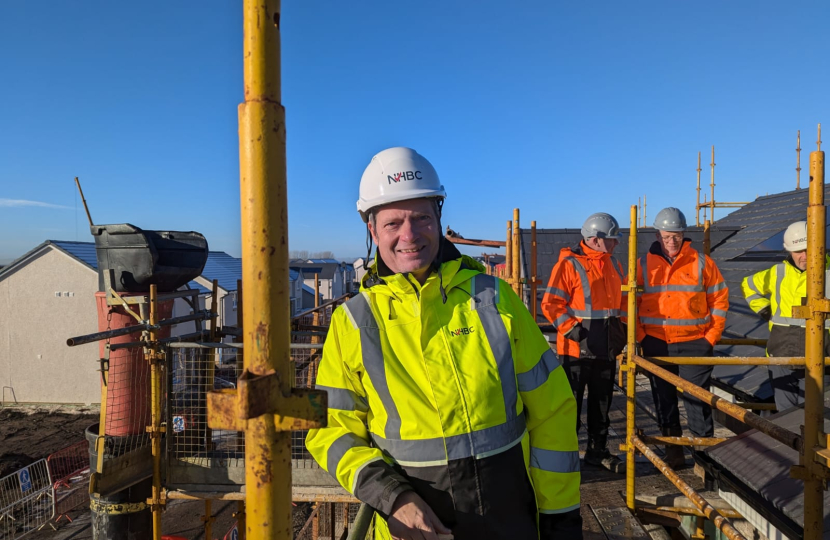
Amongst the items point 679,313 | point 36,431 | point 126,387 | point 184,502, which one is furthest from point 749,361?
point 36,431

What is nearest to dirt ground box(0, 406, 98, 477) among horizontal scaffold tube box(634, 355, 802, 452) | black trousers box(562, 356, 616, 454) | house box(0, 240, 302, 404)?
house box(0, 240, 302, 404)

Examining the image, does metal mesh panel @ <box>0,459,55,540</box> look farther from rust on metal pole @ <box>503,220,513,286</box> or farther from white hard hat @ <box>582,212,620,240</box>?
white hard hat @ <box>582,212,620,240</box>

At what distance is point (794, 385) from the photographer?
15.4ft

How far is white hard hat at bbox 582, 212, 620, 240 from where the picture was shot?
516 cm

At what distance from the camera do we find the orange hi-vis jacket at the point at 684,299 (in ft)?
16.1

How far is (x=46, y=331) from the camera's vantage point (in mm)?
23234

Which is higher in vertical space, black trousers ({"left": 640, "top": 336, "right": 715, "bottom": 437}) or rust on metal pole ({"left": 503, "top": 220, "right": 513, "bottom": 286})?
rust on metal pole ({"left": 503, "top": 220, "right": 513, "bottom": 286})

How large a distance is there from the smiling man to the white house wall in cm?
2616

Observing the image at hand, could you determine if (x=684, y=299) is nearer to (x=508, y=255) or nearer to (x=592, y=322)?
(x=592, y=322)

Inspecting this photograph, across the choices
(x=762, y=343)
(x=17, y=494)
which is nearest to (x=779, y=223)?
(x=762, y=343)

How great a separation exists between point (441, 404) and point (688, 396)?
416 centimetres

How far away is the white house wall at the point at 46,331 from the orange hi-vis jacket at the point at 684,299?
25.7m

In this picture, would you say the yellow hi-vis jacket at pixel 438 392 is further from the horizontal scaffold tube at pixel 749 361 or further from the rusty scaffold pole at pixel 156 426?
the rusty scaffold pole at pixel 156 426

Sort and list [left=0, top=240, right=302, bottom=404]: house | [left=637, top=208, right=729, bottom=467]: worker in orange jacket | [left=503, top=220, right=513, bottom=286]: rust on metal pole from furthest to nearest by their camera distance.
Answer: [left=0, top=240, right=302, bottom=404]: house, [left=503, top=220, right=513, bottom=286]: rust on metal pole, [left=637, top=208, right=729, bottom=467]: worker in orange jacket
